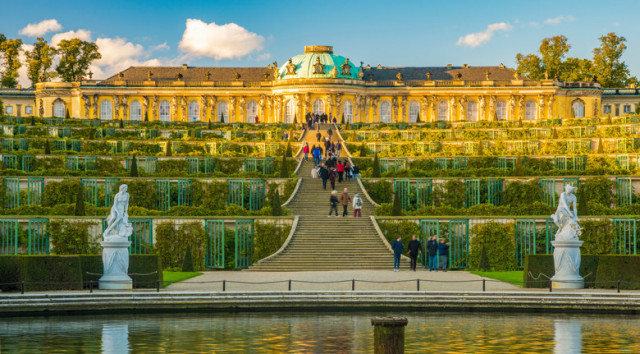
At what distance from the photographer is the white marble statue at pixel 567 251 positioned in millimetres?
30297

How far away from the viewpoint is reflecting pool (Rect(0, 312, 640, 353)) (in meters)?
21.6

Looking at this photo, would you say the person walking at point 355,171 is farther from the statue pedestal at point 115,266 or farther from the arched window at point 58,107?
the arched window at point 58,107

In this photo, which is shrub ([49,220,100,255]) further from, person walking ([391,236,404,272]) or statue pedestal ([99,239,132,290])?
person walking ([391,236,404,272])

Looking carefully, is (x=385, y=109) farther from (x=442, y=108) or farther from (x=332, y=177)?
(x=332, y=177)

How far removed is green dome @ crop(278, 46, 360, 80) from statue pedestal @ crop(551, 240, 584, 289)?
7194 cm

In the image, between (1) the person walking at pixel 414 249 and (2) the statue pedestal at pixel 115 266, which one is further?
(1) the person walking at pixel 414 249

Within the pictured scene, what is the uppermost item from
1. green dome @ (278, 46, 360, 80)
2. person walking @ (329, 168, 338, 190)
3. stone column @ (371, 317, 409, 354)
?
green dome @ (278, 46, 360, 80)

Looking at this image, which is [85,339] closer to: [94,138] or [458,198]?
[458,198]

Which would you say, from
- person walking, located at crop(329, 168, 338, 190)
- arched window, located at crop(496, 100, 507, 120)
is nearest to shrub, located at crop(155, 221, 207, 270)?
person walking, located at crop(329, 168, 338, 190)

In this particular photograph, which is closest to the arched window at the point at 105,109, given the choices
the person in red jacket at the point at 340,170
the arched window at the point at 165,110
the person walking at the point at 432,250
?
the arched window at the point at 165,110

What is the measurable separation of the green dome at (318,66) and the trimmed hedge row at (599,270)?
7089 centimetres

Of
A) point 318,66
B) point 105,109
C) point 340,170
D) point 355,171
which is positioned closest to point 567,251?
point 340,170

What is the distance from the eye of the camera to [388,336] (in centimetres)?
1702

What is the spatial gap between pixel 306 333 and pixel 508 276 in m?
13.4
